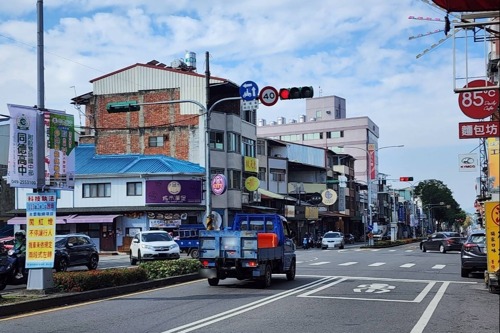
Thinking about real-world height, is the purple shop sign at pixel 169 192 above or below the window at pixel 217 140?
below

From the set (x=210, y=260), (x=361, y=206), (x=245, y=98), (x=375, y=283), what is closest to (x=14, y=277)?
(x=210, y=260)

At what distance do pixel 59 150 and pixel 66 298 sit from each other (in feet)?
11.8

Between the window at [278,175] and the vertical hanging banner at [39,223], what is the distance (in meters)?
55.3

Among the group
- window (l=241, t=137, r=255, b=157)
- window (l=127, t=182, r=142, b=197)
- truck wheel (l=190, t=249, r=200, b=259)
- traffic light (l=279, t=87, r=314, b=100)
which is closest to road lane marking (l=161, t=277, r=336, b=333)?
traffic light (l=279, t=87, r=314, b=100)

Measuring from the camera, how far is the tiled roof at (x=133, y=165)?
49.2 meters

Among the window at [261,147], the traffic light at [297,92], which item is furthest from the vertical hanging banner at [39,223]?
the window at [261,147]

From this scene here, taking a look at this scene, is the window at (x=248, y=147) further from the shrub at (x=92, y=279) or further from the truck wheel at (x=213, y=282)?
the shrub at (x=92, y=279)

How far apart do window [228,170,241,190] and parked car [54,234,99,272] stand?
25033 millimetres

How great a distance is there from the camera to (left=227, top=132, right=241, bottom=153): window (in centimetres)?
5200

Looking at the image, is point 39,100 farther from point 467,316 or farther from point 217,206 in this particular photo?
point 217,206

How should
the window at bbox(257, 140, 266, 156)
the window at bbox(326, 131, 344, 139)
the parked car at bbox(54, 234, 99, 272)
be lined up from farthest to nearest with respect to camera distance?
the window at bbox(326, 131, 344, 139)
the window at bbox(257, 140, 266, 156)
the parked car at bbox(54, 234, 99, 272)

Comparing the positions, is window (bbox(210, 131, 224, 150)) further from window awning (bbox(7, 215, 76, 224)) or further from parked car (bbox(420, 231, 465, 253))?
parked car (bbox(420, 231, 465, 253))

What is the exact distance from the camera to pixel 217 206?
1987 inches

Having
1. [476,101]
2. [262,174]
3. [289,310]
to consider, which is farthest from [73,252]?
[262,174]
